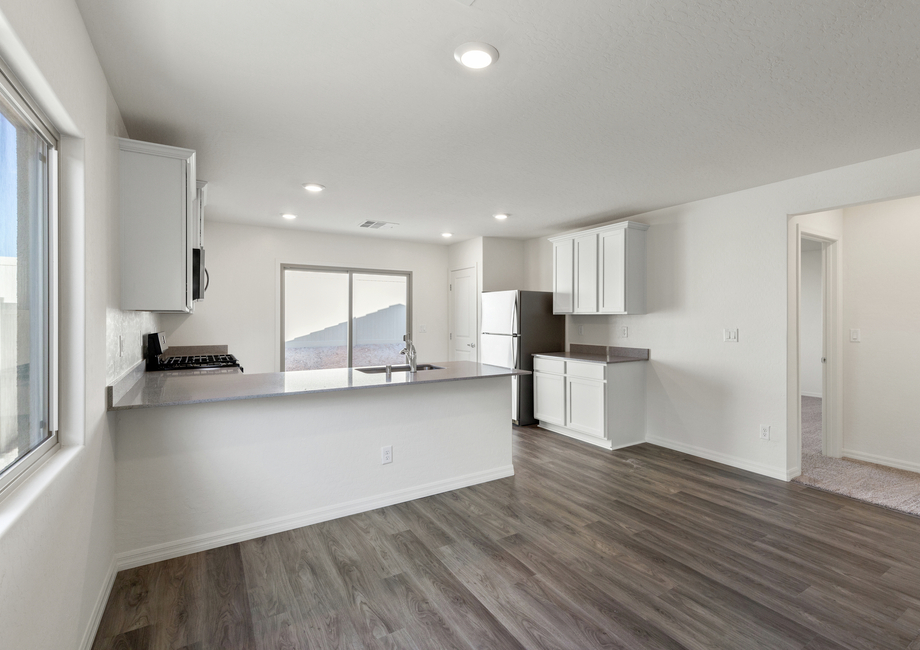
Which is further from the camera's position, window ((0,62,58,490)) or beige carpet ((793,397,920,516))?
beige carpet ((793,397,920,516))

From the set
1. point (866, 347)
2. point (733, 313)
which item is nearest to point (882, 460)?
point (866, 347)

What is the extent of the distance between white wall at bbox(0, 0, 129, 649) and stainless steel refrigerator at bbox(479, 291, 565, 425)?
3.80 m

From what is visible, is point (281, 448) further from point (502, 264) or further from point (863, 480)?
point (863, 480)

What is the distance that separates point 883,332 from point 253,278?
20.1 feet

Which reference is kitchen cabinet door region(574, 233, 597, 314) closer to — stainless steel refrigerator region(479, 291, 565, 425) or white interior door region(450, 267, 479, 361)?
stainless steel refrigerator region(479, 291, 565, 425)

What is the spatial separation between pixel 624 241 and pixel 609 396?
4.82ft

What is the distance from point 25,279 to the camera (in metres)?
1.41

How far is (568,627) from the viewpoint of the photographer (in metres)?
1.88

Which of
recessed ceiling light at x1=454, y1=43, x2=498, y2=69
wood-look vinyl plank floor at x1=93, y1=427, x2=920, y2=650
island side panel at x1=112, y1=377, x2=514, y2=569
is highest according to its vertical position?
recessed ceiling light at x1=454, y1=43, x2=498, y2=69

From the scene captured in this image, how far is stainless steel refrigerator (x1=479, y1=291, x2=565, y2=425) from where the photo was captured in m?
5.28

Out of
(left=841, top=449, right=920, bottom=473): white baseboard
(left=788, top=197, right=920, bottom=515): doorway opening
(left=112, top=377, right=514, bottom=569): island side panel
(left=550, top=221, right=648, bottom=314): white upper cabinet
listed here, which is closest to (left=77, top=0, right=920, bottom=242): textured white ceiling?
(left=550, top=221, right=648, bottom=314): white upper cabinet

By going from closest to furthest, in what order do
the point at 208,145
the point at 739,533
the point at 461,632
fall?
the point at 461,632 < the point at 739,533 < the point at 208,145

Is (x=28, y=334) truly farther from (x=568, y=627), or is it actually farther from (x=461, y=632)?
(x=568, y=627)

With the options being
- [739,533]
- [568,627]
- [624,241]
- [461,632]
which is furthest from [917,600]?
[624,241]
